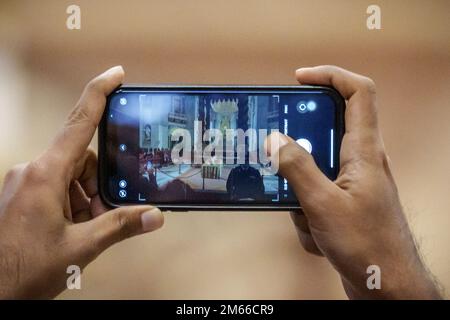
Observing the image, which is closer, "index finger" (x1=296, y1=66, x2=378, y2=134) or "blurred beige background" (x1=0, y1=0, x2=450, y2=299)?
"index finger" (x1=296, y1=66, x2=378, y2=134)

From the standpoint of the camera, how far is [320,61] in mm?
780

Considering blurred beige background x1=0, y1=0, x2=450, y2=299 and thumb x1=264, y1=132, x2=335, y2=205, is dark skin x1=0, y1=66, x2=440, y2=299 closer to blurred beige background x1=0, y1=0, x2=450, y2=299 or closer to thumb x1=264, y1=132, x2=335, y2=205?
thumb x1=264, y1=132, x2=335, y2=205

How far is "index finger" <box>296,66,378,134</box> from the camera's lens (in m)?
0.47

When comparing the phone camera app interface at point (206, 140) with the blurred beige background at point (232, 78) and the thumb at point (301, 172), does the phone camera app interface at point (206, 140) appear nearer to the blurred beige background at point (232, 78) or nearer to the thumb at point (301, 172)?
the thumb at point (301, 172)

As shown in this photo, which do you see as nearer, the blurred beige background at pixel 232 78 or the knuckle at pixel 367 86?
the knuckle at pixel 367 86

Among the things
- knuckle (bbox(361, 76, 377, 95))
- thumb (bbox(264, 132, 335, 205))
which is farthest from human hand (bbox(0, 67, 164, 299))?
knuckle (bbox(361, 76, 377, 95))

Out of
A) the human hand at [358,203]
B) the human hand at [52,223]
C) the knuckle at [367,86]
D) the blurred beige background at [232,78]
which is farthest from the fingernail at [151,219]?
the blurred beige background at [232,78]

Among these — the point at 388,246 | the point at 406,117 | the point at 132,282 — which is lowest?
the point at 132,282

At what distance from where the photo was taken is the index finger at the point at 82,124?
459 millimetres

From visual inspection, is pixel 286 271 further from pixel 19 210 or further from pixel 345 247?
pixel 19 210

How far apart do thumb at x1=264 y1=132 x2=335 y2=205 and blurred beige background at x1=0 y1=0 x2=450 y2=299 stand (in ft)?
1.16
